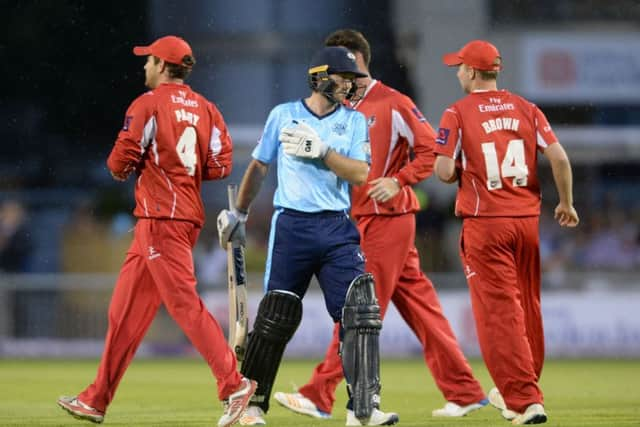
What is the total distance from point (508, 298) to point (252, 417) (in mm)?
1667

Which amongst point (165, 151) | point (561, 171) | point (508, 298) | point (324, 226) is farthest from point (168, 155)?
point (561, 171)

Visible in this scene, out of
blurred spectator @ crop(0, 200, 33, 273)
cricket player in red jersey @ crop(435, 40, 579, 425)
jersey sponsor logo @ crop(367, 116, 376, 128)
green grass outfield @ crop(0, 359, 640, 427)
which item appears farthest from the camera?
blurred spectator @ crop(0, 200, 33, 273)

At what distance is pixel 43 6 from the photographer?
58.3ft

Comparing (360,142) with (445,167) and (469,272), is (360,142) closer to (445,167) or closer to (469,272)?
(445,167)

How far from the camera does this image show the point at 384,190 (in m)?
8.05

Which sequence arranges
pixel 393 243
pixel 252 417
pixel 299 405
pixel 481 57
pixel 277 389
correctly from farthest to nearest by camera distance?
pixel 277 389 < pixel 393 243 < pixel 299 405 < pixel 481 57 < pixel 252 417

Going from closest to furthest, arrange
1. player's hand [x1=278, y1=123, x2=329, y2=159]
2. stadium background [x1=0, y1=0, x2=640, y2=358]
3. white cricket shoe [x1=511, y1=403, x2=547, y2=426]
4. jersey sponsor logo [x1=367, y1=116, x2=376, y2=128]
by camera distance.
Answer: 1. player's hand [x1=278, y1=123, x2=329, y2=159]
2. white cricket shoe [x1=511, y1=403, x2=547, y2=426]
3. jersey sponsor logo [x1=367, y1=116, x2=376, y2=128]
4. stadium background [x1=0, y1=0, x2=640, y2=358]

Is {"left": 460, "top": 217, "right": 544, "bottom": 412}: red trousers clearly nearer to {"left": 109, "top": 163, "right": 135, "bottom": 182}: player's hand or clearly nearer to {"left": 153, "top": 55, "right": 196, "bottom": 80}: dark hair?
{"left": 153, "top": 55, "right": 196, "bottom": 80}: dark hair

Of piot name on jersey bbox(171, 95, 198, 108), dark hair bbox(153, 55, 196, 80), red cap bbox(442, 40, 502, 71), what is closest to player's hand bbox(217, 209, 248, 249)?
piot name on jersey bbox(171, 95, 198, 108)

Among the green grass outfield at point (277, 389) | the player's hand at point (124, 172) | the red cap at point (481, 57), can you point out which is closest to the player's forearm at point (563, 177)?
the red cap at point (481, 57)

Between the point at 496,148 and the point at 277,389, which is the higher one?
the point at 496,148

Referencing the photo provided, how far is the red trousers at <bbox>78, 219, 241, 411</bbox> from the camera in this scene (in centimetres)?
802

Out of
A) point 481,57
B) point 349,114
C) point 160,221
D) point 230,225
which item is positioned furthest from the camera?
point 481,57

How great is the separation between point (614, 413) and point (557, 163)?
1709 millimetres
